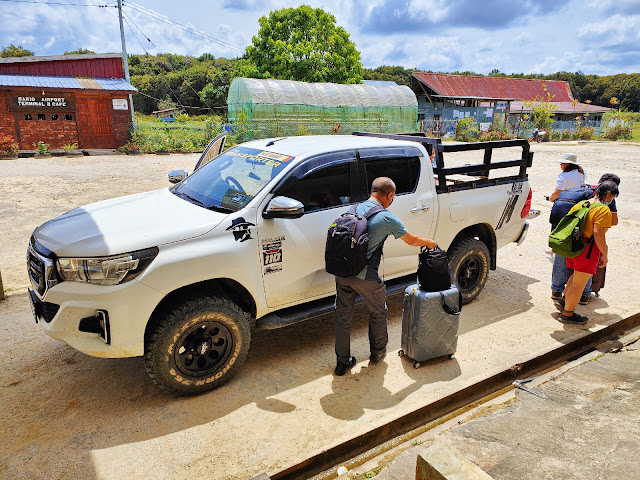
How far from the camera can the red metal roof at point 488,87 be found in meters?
43.5

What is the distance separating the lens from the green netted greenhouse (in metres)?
23.6

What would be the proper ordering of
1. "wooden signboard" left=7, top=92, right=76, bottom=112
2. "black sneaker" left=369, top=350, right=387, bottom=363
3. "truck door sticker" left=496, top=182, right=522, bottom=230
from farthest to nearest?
"wooden signboard" left=7, top=92, right=76, bottom=112 → "truck door sticker" left=496, top=182, right=522, bottom=230 → "black sneaker" left=369, top=350, right=387, bottom=363

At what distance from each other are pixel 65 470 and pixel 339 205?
2926mm

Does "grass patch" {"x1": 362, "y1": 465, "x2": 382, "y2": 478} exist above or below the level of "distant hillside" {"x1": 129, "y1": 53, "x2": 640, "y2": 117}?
below

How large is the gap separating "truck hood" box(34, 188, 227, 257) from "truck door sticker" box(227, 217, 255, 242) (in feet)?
0.43

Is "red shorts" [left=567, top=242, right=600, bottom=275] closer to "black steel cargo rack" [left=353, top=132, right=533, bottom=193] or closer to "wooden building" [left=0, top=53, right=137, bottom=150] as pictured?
"black steel cargo rack" [left=353, top=132, right=533, bottom=193]

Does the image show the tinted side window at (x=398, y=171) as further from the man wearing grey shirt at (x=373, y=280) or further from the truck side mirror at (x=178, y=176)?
the truck side mirror at (x=178, y=176)

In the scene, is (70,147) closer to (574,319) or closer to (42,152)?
(42,152)

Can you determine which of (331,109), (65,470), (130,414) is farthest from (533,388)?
(331,109)

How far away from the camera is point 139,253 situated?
3312mm

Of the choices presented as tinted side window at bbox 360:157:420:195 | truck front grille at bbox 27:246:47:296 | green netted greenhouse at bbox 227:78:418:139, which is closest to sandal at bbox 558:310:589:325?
tinted side window at bbox 360:157:420:195

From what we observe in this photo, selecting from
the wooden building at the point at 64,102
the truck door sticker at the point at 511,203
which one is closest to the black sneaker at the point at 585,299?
the truck door sticker at the point at 511,203

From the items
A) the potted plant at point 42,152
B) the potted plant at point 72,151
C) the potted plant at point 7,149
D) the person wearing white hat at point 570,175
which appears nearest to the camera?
the person wearing white hat at point 570,175

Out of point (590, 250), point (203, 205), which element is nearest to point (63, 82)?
point (203, 205)
